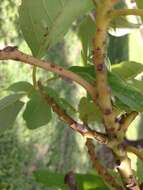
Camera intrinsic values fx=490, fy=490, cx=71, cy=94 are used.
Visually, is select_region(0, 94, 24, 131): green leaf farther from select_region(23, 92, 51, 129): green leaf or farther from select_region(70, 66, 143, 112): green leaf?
select_region(70, 66, 143, 112): green leaf

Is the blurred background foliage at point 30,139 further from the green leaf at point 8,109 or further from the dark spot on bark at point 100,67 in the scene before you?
the dark spot on bark at point 100,67

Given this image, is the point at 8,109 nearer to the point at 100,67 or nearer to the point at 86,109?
the point at 86,109

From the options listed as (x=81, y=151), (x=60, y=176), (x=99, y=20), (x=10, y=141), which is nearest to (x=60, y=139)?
(x=81, y=151)

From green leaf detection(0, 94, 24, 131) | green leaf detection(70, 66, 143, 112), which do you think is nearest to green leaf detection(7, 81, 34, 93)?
green leaf detection(0, 94, 24, 131)

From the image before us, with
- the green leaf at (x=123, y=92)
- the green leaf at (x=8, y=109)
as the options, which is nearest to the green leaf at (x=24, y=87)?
the green leaf at (x=8, y=109)

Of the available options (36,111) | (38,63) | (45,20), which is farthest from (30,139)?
(38,63)

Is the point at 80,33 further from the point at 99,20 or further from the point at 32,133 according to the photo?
the point at 32,133
